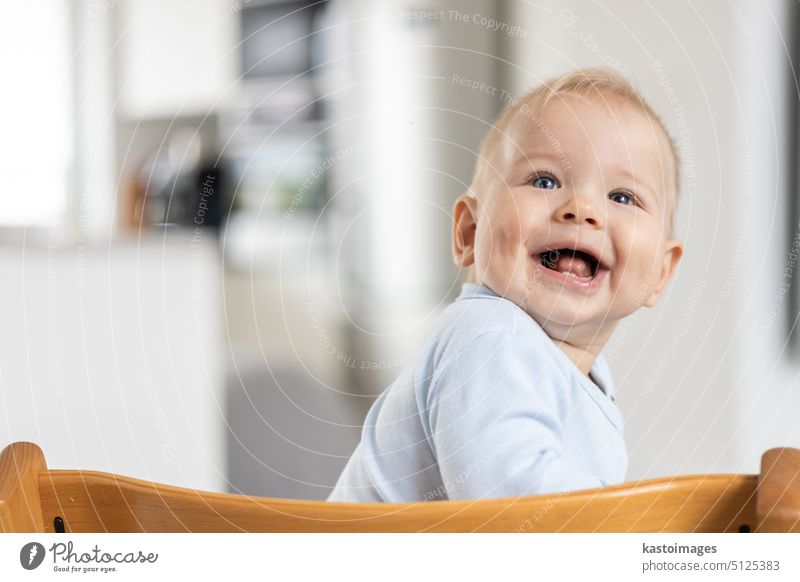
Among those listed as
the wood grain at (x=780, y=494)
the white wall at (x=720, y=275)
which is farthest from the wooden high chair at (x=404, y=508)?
the white wall at (x=720, y=275)

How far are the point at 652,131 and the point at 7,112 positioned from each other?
955 millimetres

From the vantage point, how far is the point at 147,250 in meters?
0.87

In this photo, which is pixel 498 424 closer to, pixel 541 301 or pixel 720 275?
pixel 541 301

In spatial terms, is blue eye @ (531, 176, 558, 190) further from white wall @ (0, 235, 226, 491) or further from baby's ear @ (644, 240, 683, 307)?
white wall @ (0, 235, 226, 491)

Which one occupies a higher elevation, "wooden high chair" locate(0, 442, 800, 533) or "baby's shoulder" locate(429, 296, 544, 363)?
"baby's shoulder" locate(429, 296, 544, 363)

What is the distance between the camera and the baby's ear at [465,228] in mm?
421

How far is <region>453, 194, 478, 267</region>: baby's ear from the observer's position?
421 mm

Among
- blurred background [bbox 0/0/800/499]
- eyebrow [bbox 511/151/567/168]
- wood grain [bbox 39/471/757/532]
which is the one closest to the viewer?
wood grain [bbox 39/471/757/532]

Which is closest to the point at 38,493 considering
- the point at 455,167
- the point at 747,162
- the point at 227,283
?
the point at 455,167
